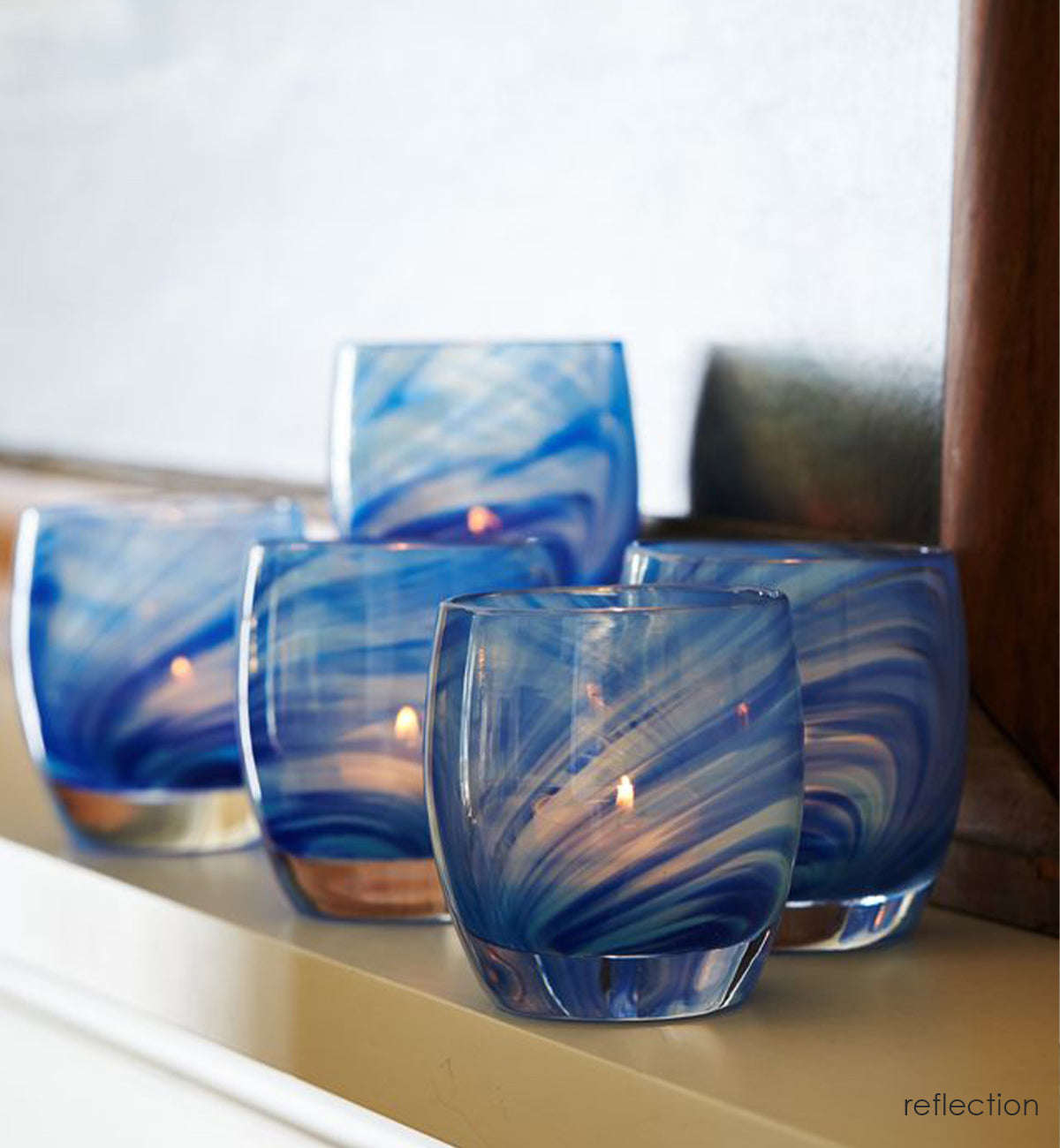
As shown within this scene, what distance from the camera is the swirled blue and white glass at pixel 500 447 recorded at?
1.86 ft

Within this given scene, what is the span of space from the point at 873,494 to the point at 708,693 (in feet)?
0.67

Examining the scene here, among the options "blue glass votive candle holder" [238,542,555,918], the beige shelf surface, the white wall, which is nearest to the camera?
the beige shelf surface

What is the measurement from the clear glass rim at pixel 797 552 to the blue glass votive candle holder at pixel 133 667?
0.14 meters

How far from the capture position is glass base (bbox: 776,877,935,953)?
0.44 metres

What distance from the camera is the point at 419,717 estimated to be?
0.45 meters

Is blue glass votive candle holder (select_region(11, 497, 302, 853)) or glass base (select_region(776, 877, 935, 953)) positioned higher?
blue glass votive candle holder (select_region(11, 497, 302, 853))

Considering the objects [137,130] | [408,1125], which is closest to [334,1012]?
[408,1125]

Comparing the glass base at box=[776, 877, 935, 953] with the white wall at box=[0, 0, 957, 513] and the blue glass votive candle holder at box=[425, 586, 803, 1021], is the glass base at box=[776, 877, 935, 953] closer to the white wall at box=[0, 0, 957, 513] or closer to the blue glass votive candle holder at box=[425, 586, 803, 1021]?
the blue glass votive candle holder at box=[425, 586, 803, 1021]

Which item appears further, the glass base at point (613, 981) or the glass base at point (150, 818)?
the glass base at point (150, 818)

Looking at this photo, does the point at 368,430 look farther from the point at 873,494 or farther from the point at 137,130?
the point at 137,130

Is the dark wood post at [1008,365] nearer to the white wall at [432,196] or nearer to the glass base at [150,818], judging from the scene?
the white wall at [432,196]

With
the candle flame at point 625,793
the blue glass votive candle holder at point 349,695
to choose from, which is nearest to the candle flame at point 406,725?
the blue glass votive candle holder at point 349,695

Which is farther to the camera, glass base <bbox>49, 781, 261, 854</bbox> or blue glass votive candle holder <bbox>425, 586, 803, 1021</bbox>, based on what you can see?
glass base <bbox>49, 781, 261, 854</bbox>

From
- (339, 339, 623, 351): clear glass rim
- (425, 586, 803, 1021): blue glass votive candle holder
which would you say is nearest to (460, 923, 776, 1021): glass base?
(425, 586, 803, 1021): blue glass votive candle holder
